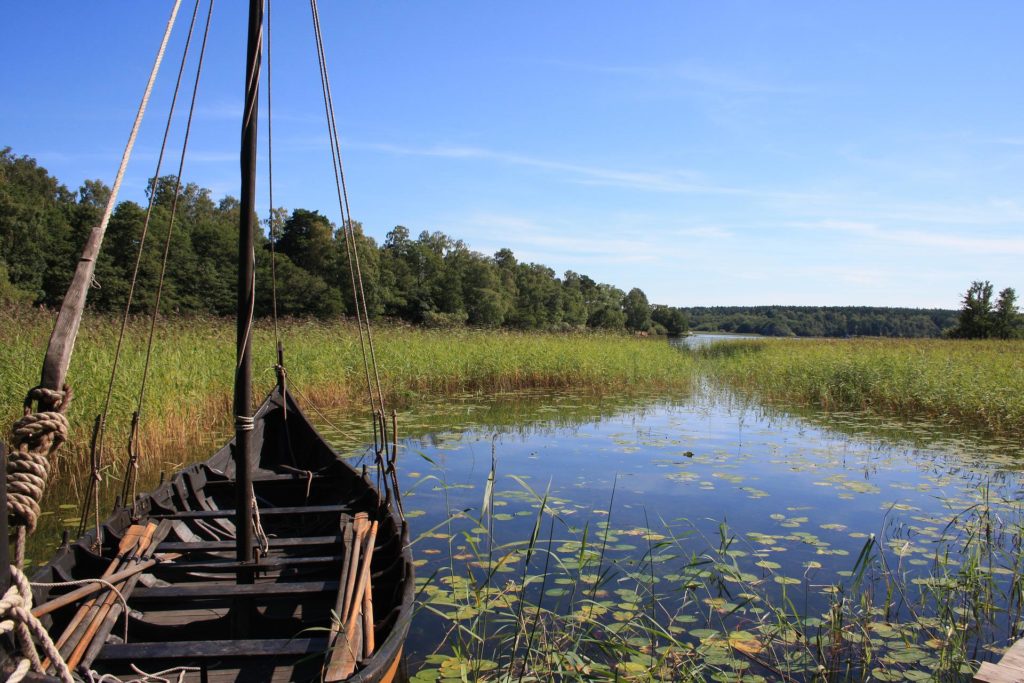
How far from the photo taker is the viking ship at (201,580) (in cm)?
200

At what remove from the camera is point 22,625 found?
5.26ft

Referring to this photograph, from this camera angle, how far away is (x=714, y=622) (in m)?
3.69

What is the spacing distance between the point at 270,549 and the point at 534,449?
5.02 meters

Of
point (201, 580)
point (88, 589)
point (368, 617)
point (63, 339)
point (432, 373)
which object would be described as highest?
point (63, 339)

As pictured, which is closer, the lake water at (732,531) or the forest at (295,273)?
the lake water at (732,531)

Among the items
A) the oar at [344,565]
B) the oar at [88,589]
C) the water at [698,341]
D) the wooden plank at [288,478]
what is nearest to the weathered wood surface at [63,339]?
the oar at [88,589]

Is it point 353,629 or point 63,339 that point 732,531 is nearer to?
point 353,629

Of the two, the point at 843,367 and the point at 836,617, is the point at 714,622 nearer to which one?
the point at 836,617

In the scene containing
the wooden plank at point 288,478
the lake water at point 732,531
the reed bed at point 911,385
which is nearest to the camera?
the lake water at point 732,531

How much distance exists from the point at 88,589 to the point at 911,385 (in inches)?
518

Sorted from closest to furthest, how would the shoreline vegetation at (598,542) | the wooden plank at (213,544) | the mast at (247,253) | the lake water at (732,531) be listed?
the mast at (247,253) < the shoreline vegetation at (598,542) < the wooden plank at (213,544) < the lake water at (732,531)

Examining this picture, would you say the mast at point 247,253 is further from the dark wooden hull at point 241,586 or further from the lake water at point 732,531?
the lake water at point 732,531

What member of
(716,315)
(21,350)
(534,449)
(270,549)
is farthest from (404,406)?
(716,315)

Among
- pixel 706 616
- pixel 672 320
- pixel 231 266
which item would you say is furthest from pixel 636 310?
pixel 706 616
